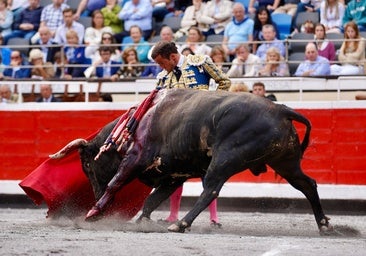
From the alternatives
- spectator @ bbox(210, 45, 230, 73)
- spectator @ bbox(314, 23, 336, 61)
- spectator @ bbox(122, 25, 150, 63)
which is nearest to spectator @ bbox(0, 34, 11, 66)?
spectator @ bbox(122, 25, 150, 63)

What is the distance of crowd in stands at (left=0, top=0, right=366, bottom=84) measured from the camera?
41.9 ft

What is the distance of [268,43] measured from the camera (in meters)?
13.1

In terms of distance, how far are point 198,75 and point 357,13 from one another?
13.9 ft

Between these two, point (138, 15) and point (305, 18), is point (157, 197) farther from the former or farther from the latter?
point (138, 15)

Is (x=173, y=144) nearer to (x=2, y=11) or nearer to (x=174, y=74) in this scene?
(x=174, y=74)

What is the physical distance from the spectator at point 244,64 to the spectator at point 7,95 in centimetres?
246

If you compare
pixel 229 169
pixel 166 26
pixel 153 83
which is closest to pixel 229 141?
pixel 229 169

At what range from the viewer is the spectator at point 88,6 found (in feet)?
49.2

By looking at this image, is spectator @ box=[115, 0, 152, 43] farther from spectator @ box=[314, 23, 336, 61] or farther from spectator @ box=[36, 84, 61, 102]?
spectator @ box=[314, 23, 336, 61]

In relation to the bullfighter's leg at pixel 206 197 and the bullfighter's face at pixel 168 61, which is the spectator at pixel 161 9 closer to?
the bullfighter's face at pixel 168 61

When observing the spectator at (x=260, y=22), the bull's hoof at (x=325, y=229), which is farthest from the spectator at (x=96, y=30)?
the bull's hoof at (x=325, y=229)

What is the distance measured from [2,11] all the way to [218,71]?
22.0 ft

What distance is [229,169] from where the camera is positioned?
28.1 ft

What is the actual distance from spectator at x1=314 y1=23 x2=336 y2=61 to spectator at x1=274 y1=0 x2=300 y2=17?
94cm
